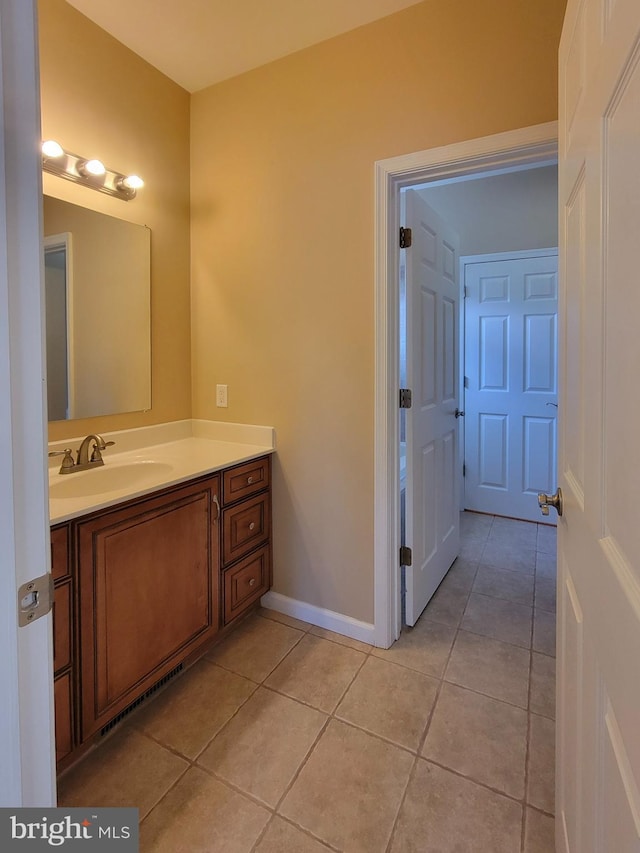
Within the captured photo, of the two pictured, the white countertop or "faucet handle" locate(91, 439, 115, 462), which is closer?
the white countertop

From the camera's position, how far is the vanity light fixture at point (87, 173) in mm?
1631

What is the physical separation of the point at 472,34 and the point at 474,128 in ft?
1.09

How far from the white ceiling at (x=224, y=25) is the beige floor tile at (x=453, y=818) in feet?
8.94

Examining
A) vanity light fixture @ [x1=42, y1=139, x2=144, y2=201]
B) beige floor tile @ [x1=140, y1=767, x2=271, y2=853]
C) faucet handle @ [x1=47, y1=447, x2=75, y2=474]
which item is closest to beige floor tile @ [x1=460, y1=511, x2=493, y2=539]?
beige floor tile @ [x1=140, y1=767, x2=271, y2=853]

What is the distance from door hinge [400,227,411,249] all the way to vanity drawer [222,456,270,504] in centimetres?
115

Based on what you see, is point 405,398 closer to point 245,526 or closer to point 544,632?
point 245,526

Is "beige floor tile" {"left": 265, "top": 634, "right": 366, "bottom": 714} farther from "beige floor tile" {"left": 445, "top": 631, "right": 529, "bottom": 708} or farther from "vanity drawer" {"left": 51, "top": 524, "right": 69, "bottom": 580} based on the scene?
"vanity drawer" {"left": 51, "top": 524, "right": 69, "bottom": 580}

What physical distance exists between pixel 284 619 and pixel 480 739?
39.4 inches

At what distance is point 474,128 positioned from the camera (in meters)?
1.59

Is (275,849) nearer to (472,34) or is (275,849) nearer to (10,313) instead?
(10,313)

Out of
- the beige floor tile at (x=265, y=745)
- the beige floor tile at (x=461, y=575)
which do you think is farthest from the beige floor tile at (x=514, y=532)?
the beige floor tile at (x=265, y=745)

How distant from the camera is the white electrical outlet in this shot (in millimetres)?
2256

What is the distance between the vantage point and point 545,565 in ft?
8.80

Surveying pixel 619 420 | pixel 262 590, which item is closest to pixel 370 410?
pixel 262 590
